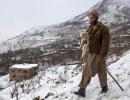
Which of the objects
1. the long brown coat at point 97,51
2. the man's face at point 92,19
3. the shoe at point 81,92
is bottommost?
the shoe at point 81,92

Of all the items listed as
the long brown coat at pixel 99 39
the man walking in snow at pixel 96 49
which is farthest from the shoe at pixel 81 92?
the long brown coat at pixel 99 39

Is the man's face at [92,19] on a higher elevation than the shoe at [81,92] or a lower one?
higher

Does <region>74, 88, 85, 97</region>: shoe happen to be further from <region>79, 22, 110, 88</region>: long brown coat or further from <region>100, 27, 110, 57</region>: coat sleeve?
<region>100, 27, 110, 57</region>: coat sleeve

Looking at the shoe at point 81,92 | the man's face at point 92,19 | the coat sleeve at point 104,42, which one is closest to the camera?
the coat sleeve at point 104,42

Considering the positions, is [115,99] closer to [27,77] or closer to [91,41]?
[91,41]

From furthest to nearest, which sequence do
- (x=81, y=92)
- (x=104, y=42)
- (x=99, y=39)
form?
(x=81, y=92) < (x=99, y=39) < (x=104, y=42)

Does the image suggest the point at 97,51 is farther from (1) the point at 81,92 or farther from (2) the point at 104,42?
(1) the point at 81,92

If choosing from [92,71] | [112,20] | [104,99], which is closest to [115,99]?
[104,99]

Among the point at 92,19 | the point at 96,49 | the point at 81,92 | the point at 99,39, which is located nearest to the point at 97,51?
the point at 96,49

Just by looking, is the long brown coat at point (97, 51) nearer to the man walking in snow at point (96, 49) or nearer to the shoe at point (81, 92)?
the man walking in snow at point (96, 49)

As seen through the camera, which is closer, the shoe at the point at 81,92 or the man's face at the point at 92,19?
the man's face at the point at 92,19

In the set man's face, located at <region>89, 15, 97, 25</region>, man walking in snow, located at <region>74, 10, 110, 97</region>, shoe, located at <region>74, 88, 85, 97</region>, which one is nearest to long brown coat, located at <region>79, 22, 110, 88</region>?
man walking in snow, located at <region>74, 10, 110, 97</region>

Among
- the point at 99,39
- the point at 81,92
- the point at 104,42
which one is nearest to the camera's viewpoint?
the point at 104,42

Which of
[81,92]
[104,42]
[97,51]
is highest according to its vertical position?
[104,42]
